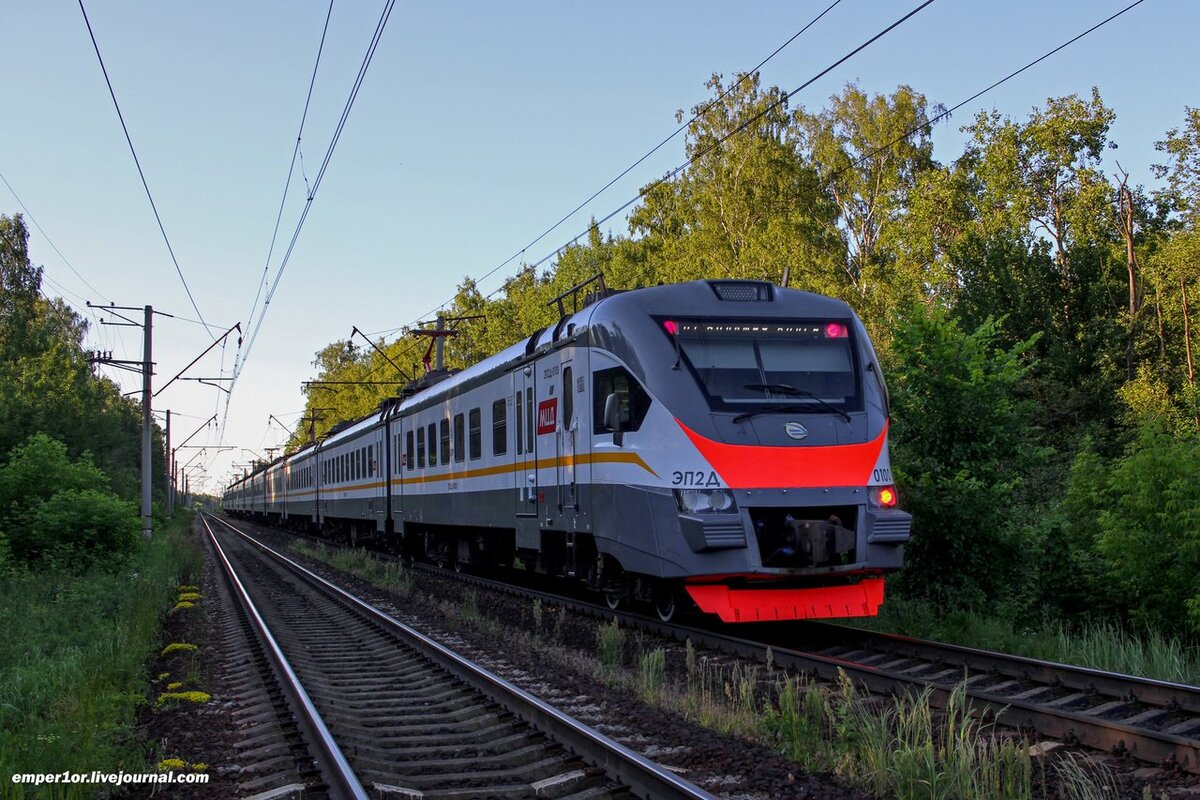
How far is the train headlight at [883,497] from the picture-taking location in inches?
375

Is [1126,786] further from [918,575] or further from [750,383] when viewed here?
[918,575]

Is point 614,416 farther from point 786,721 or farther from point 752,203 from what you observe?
point 752,203

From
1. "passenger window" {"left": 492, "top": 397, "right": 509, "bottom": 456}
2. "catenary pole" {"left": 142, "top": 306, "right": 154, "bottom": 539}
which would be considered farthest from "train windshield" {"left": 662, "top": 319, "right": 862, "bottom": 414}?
"catenary pole" {"left": 142, "top": 306, "right": 154, "bottom": 539}

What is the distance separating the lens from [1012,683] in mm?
7387

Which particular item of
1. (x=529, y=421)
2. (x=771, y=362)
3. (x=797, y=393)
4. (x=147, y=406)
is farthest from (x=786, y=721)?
(x=147, y=406)

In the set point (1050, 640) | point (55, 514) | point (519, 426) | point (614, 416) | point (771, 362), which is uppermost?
point (771, 362)

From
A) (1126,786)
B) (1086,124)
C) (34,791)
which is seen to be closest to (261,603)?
(34,791)

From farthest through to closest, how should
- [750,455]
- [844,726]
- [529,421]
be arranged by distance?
[529,421] < [750,455] < [844,726]

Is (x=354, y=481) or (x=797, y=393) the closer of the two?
(x=797, y=393)

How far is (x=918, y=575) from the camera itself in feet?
39.8

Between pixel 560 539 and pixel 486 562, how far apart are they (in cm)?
557

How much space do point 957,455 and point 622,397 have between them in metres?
4.57

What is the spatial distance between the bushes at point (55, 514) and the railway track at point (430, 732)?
27.3ft

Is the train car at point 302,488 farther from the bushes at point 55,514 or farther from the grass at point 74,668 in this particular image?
the grass at point 74,668
